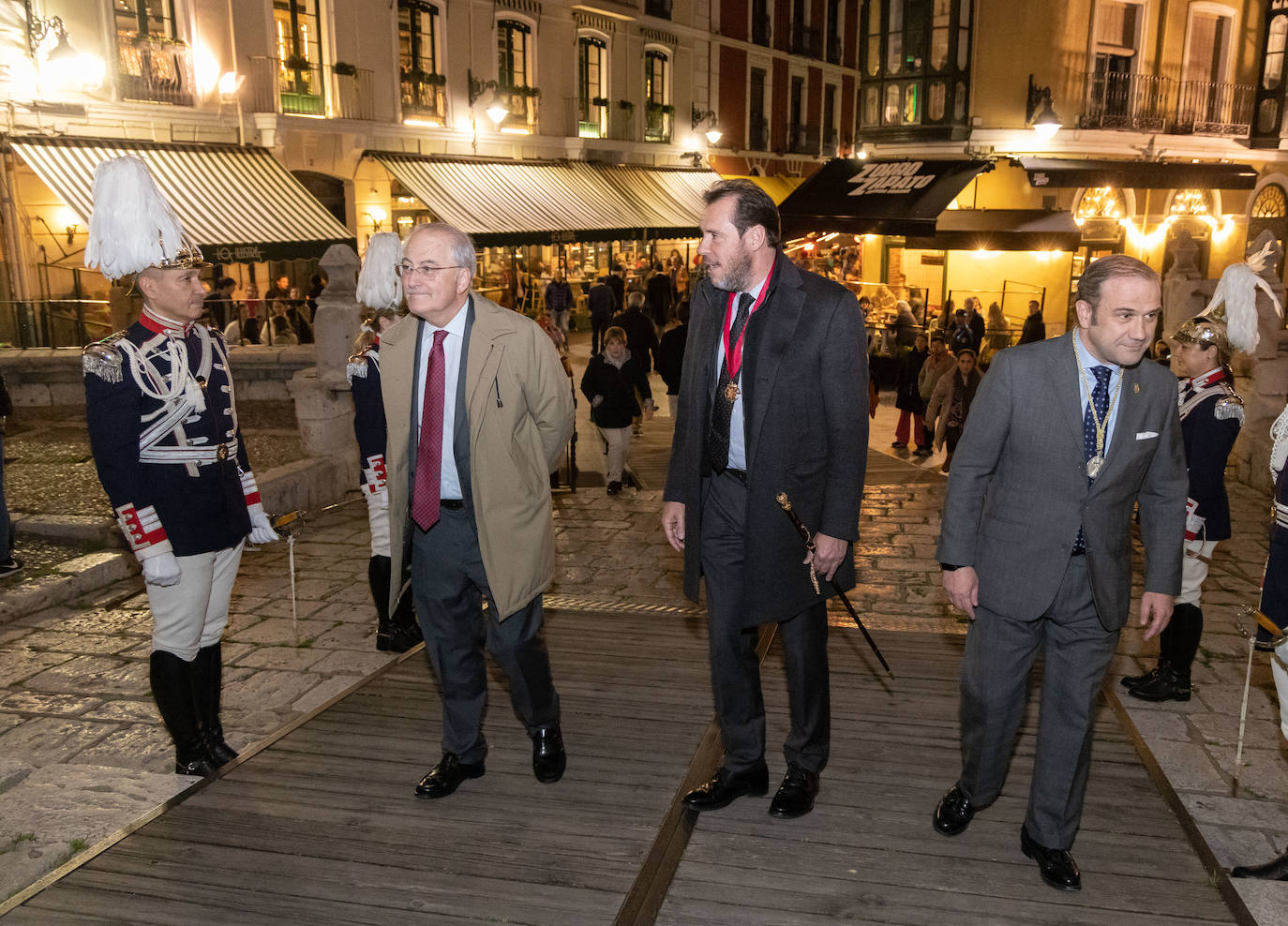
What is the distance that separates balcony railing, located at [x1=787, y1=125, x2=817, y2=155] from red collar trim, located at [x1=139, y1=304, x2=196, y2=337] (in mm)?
31461

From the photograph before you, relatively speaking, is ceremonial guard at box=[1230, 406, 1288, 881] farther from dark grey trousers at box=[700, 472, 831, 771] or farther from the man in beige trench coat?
the man in beige trench coat

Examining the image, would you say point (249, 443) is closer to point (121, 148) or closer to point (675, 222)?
point (121, 148)

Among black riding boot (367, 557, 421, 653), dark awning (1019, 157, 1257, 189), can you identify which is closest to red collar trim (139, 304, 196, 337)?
black riding boot (367, 557, 421, 653)

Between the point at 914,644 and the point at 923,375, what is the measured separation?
632 centimetres

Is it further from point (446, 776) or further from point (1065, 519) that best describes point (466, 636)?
point (1065, 519)

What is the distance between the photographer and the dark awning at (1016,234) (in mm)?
16250

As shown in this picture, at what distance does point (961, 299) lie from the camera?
19750 mm

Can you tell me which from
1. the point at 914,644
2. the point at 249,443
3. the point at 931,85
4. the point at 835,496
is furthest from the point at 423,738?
the point at 931,85

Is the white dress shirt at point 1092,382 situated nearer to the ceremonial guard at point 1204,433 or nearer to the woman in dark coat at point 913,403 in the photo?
the ceremonial guard at point 1204,433

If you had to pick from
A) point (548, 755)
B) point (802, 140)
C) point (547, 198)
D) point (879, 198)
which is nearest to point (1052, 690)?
point (548, 755)

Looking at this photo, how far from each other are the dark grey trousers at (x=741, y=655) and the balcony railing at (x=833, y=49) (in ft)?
115

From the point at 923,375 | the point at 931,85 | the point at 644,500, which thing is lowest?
the point at 644,500

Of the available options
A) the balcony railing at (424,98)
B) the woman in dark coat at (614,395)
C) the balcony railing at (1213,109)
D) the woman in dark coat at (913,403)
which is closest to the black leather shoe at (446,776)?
the woman in dark coat at (614,395)

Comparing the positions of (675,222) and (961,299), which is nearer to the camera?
(961,299)
